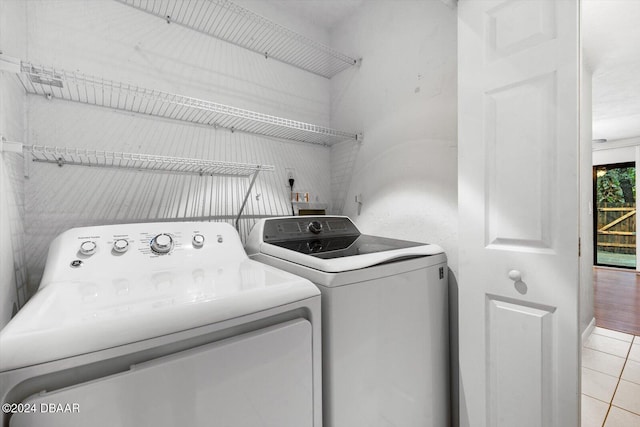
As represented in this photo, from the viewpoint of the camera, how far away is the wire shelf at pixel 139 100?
106 cm

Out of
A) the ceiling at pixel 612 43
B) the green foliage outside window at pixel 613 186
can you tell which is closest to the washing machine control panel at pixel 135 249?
the ceiling at pixel 612 43

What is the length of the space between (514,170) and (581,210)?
252 millimetres

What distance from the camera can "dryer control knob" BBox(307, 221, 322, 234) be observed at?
1.65m

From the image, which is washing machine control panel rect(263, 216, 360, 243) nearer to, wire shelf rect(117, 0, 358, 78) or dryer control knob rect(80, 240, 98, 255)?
dryer control knob rect(80, 240, 98, 255)

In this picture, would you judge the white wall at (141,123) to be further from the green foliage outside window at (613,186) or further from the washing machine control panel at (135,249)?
the green foliage outside window at (613,186)

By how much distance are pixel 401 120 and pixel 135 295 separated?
1.60 metres

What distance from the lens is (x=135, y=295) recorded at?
77 centimetres

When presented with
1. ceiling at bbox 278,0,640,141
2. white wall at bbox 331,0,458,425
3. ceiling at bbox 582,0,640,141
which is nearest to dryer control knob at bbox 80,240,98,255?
white wall at bbox 331,0,458,425

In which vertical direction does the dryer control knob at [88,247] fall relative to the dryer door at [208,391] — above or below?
above

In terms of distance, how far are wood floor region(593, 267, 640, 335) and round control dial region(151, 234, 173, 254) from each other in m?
2.12

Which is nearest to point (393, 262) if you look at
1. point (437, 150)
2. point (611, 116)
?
point (437, 150)

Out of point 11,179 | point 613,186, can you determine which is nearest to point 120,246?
point 11,179

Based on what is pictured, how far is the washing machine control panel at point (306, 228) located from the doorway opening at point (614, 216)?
144 cm

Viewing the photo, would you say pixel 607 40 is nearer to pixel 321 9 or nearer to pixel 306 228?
pixel 321 9
